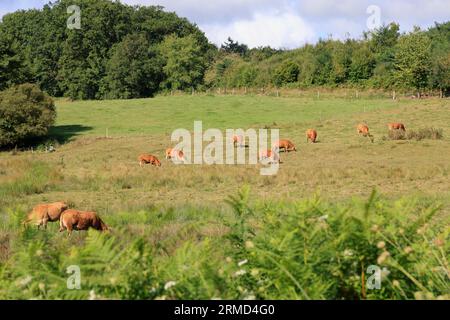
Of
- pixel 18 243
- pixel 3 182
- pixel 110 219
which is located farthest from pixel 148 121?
pixel 18 243

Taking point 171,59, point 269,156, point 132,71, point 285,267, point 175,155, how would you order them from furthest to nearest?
1. point 171,59
2. point 132,71
3. point 175,155
4. point 269,156
5. point 285,267

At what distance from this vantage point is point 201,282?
104 inches

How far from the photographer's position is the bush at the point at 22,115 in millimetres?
40938

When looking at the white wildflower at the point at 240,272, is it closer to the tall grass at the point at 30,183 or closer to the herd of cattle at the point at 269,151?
the tall grass at the point at 30,183

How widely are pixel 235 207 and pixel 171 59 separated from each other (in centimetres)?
7987

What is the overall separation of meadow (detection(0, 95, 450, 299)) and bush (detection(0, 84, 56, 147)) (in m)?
1.66

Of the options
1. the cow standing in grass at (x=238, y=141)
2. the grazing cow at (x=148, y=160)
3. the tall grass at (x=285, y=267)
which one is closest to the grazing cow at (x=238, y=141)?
the cow standing in grass at (x=238, y=141)

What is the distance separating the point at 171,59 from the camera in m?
81.6

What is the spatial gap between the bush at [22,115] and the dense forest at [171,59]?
18.9 metres

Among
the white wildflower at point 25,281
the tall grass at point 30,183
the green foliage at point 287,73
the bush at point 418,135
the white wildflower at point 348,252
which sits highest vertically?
the green foliage at point 287,73

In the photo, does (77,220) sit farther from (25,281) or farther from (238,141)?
(238,141)

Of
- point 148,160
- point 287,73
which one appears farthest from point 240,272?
point 287,73

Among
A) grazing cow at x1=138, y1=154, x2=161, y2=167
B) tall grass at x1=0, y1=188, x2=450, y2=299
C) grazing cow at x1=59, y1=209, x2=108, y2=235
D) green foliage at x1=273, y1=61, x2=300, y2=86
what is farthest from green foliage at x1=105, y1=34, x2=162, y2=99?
tall grass at x1=0, y1=188, x2=450, y2=299
